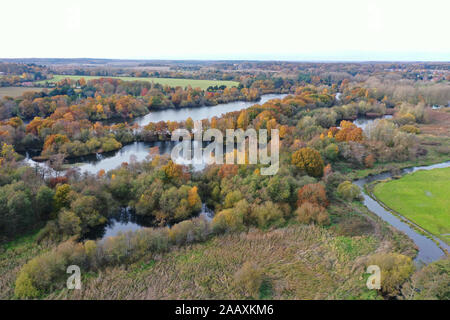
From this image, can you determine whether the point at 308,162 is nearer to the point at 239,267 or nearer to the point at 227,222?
the point at 227,222

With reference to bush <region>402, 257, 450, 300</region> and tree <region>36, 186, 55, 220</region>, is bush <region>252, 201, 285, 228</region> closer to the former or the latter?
bush <region>402, 257, 450, 300</region>

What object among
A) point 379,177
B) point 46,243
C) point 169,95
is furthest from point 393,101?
point 46,243

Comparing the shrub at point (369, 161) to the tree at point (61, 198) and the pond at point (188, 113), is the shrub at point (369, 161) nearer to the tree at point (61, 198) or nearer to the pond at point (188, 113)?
the tree at point (61, 198)

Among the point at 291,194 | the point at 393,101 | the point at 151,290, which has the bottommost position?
the point at 151,290

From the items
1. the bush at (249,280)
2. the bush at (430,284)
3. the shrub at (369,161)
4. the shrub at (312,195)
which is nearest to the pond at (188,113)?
the shrub at (369,161)

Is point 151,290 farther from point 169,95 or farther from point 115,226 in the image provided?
point 169,95

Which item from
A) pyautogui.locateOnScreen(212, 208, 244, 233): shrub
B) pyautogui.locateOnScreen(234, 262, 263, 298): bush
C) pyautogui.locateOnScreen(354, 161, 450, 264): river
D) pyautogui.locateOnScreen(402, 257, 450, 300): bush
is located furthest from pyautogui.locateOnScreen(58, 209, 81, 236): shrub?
pyautogui.locateOnScreen(354, 161, 450, 264): river

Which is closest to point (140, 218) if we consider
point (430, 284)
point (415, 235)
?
point (430, 284)
